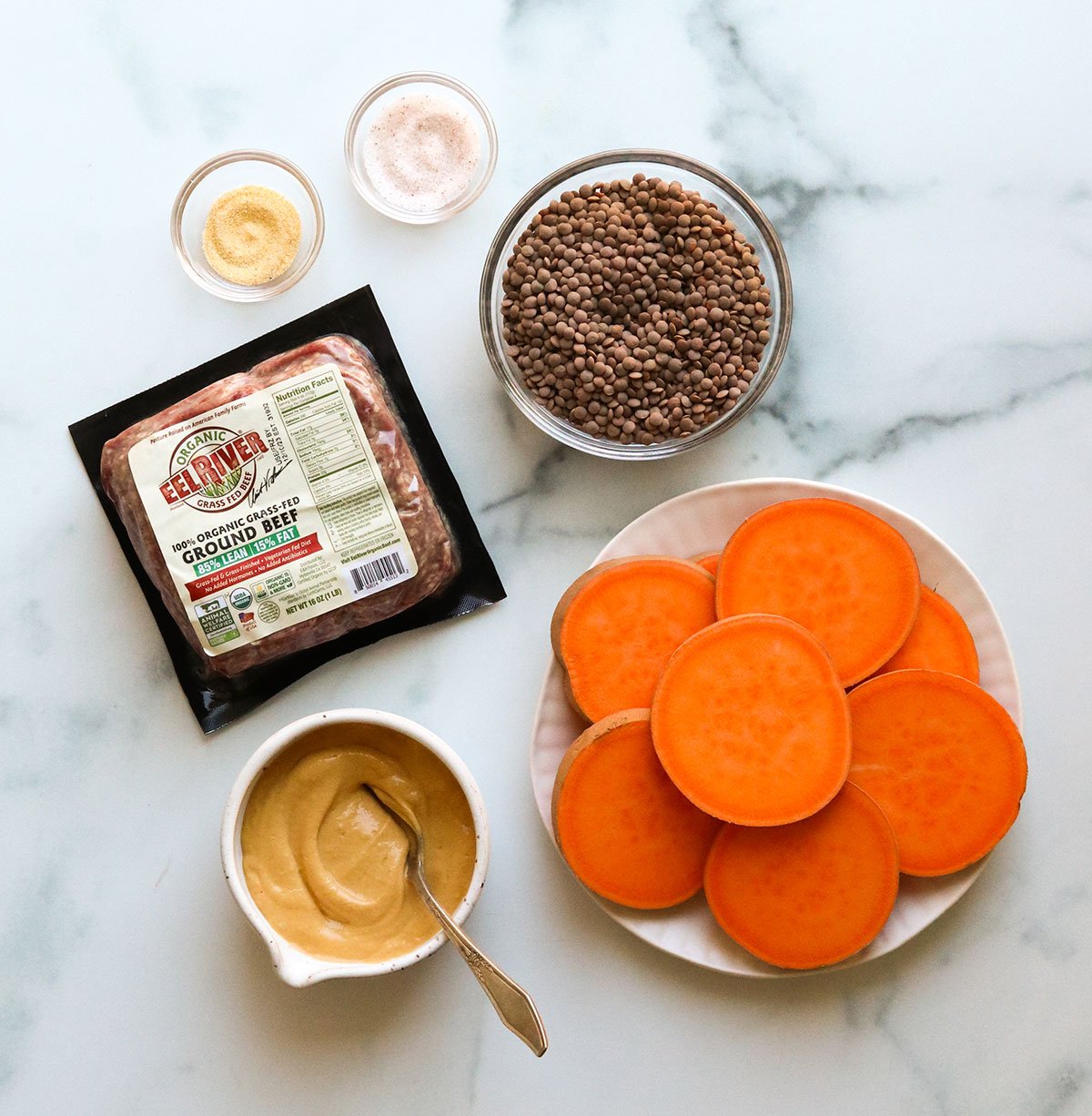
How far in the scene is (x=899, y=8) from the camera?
1405 mm

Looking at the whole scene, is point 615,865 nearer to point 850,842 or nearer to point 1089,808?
point 850,842

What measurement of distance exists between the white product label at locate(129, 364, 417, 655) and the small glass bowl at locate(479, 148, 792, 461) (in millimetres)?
222

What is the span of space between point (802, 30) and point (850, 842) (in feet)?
3.65

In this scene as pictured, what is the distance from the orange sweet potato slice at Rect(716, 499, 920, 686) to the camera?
49.5 inches

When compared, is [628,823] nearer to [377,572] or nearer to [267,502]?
[377,572]

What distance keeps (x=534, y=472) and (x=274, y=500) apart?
362mm

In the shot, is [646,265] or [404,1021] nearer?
[646,265]

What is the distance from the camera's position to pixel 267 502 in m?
1.32

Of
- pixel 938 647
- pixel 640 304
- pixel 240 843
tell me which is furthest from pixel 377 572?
pixel 938 647

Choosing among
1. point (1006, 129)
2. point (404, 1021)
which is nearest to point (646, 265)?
point (1006, 129)

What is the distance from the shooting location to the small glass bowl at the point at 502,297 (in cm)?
134

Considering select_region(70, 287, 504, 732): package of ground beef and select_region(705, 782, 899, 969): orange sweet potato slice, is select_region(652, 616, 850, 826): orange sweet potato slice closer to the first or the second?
select_region(705, 782, 899, 969): orange sweet potato slice
